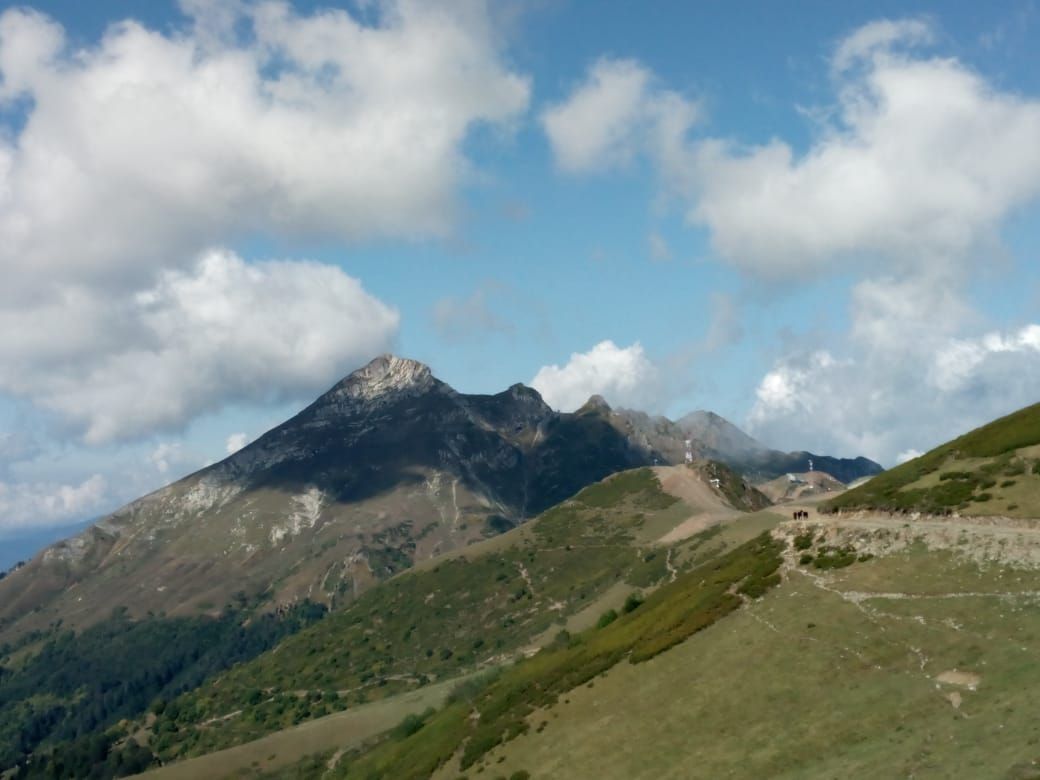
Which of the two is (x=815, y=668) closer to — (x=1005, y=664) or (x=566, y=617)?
(x=1005, y=664)

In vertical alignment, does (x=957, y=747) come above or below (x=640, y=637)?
below

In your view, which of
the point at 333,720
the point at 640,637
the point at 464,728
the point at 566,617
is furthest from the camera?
the point at 566,617

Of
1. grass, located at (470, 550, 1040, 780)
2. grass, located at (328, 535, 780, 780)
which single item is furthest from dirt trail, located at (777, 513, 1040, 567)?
grass, located at (328, 535, 780, 780)

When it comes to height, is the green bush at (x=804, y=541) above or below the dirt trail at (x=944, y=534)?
above

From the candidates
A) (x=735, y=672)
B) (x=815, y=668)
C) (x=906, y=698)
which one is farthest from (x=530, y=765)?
(x=906, y=698)

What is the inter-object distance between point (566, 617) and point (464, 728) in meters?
104

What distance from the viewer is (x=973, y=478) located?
302ft

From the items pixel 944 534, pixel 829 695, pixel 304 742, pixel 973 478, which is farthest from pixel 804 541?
pixel 304 742

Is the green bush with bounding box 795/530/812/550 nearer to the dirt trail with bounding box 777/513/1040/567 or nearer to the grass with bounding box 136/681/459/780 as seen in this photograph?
the dirt trail with bounding box 777/513/1040/567

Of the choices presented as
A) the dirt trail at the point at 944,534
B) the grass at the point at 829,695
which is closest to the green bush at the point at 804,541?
the dirt trail at the point at 944,534

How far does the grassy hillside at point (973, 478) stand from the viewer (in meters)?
85.1

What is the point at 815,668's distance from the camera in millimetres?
64938

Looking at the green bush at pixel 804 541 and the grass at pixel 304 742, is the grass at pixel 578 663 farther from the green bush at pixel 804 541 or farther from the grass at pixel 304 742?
the grass at pixel 304 742

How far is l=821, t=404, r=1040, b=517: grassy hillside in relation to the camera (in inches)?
3349
